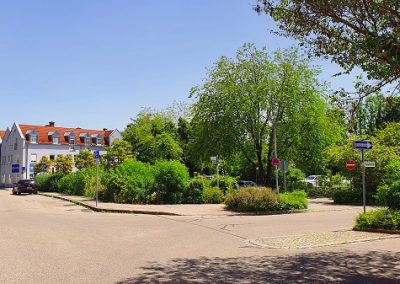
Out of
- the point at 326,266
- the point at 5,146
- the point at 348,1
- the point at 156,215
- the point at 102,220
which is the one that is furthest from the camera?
the point at 5,146

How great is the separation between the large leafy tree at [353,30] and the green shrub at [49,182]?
1741 inches

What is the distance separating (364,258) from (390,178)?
20.6 ft

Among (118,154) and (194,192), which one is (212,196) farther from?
(118,154)

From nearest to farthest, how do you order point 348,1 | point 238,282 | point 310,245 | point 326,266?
1. point 238,282
2. point 348,1
3. point 326,266
4. point 310,245

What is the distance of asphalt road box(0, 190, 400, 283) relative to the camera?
318 inches

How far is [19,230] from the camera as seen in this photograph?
50.2 ft

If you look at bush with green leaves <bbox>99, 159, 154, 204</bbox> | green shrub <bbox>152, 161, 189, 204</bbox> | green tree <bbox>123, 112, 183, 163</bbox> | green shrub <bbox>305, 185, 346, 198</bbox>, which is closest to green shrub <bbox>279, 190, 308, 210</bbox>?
green shrub <bbox>152, 161, 189, 204</bbox>

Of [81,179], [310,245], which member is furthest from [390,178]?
[81,179]

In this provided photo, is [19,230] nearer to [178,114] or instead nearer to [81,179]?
[81,179]

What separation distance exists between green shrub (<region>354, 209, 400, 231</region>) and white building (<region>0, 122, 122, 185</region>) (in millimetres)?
64774

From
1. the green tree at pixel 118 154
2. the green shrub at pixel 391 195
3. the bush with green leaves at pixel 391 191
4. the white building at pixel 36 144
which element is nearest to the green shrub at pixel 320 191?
the bush with green leaves at pixel 391 191

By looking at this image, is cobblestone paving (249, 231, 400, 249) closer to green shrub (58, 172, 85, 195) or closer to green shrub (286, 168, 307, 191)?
green shrub (286, 168, 307, 191)

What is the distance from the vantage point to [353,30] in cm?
927

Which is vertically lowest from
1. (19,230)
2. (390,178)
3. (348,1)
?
(19,230)
